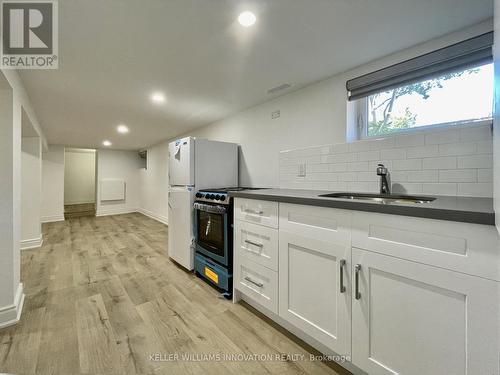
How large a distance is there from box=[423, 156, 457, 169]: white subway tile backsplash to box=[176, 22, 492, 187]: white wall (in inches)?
27.6

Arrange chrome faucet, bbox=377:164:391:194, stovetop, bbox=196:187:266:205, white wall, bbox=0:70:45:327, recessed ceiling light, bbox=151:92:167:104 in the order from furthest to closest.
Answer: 1. recessed ceiling light, bbox=151:92:167:104
2. stovetop, bbox=196:187:266:205
3. white wall, bbox=0:70:45:327
4. chrome faucet, bbox=377:164:391:194

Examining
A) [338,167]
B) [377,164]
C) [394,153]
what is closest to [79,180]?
[338,167]

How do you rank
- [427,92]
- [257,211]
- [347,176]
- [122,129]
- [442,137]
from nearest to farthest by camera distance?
[442,137]
[427,92]
[257,211]
[347,176]
[122,129]

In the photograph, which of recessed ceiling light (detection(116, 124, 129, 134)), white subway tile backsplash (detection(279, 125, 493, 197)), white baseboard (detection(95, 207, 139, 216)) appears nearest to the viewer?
white subway tile backsplash (detection(279, 125, 493, 197))

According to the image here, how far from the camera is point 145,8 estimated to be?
125 centimetres

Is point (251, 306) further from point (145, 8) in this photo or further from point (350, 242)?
point (145, 8)

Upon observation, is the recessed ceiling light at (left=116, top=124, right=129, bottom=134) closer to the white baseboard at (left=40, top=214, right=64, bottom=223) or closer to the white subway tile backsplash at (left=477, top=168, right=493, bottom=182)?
the white baseboard at (left=40, top=214, right=64, bottom=223)

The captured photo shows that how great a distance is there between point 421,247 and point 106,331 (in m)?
2.01

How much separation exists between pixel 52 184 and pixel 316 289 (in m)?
7.09

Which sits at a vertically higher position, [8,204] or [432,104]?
[432,104]

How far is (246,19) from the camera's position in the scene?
1337mm

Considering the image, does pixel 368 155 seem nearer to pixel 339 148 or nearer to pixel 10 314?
pixel 339 148

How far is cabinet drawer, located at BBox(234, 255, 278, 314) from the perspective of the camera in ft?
5.16

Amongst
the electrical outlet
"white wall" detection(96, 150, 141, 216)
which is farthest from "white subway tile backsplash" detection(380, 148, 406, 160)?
"white wall" detection(96, 150, 141, 216)
